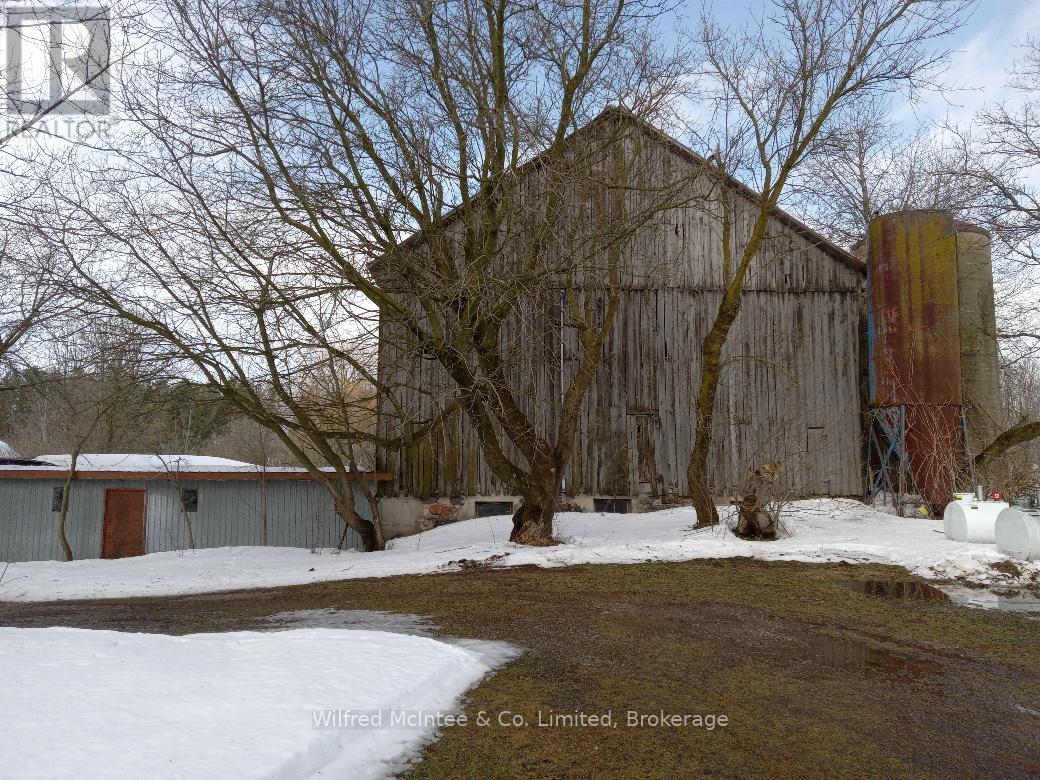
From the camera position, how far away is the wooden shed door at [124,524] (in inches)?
797

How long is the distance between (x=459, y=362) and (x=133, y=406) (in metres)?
6.15

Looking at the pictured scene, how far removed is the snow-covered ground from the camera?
10.9 m

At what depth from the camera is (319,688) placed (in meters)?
4.66

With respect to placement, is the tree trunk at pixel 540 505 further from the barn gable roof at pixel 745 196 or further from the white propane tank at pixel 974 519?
the white propane tank at pixel 974 519

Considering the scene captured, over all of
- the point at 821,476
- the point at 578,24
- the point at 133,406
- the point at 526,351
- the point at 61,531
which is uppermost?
the point at 578,24

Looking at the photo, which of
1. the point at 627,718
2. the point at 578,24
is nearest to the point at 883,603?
the point at 627,718

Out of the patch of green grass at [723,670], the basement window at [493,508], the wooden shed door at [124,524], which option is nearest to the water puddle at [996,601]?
the patch of green grass at [723,670]

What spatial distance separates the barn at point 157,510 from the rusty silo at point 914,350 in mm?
12573

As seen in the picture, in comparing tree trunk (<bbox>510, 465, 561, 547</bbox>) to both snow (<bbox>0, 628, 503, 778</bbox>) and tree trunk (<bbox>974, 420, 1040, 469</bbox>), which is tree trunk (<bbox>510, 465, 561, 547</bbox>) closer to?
snow (<bbox>0, 628, 503, 778</bbox>)

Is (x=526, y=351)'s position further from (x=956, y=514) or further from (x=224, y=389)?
(x=956, y=514)

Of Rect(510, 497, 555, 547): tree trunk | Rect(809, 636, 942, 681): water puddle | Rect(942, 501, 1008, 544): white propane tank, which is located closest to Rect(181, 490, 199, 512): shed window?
Rect(510, 497, 555, 547): tree trunk

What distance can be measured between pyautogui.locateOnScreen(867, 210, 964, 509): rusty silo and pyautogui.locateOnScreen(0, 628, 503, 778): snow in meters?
12.8

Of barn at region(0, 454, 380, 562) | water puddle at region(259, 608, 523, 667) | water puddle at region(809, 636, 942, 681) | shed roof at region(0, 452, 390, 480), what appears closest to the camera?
water puddle at region(809, 636, 942, 681)

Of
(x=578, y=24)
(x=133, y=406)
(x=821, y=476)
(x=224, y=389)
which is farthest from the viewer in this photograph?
(x=821, y=476)
